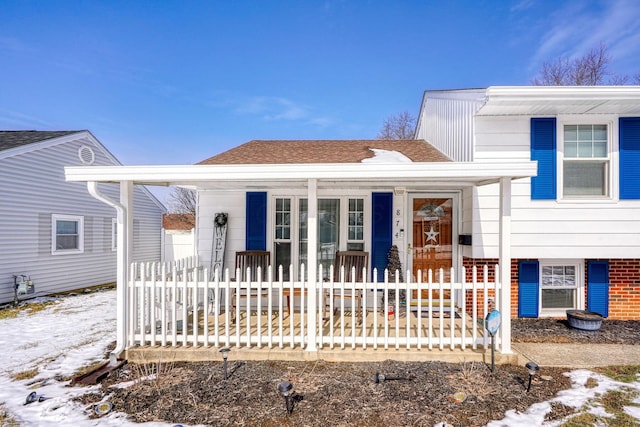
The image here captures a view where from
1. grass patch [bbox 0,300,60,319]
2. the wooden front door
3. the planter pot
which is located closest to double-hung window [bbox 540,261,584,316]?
the planter pot

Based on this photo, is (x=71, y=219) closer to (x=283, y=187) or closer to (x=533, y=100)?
(x=283, y=187)

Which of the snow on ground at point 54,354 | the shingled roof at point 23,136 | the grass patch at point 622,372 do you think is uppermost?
the shingled roof at point 23,136

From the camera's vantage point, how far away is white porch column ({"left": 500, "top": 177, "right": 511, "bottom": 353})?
162 inches

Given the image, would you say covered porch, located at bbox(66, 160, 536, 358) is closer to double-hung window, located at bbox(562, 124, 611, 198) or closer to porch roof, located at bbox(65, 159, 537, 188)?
porch roof, located at bbox(65, 159, 537, 188)

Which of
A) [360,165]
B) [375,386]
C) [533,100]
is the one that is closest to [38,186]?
[360,165]

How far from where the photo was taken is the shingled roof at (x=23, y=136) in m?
8.80

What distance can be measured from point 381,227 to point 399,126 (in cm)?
1880

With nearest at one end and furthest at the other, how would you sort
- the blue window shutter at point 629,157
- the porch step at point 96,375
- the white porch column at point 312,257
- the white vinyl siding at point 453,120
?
1. the porch step at point 96,375
2. the white porch column at point 312,257
3. the blue window shutter at point 629,157
4. the white vinyl siding at point 453,120

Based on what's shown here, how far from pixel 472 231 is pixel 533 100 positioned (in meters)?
2.16

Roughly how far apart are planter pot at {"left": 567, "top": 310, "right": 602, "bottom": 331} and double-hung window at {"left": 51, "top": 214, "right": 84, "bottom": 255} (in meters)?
12.0

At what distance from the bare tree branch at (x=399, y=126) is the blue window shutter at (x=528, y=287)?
58.9 ft

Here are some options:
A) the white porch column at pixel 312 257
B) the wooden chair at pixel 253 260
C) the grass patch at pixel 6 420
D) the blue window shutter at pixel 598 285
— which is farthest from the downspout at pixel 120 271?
the blue window shutter at pixel 598 285

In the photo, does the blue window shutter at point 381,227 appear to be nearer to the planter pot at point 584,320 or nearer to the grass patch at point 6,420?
the planter pot at point 584,320

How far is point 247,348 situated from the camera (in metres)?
4.28
